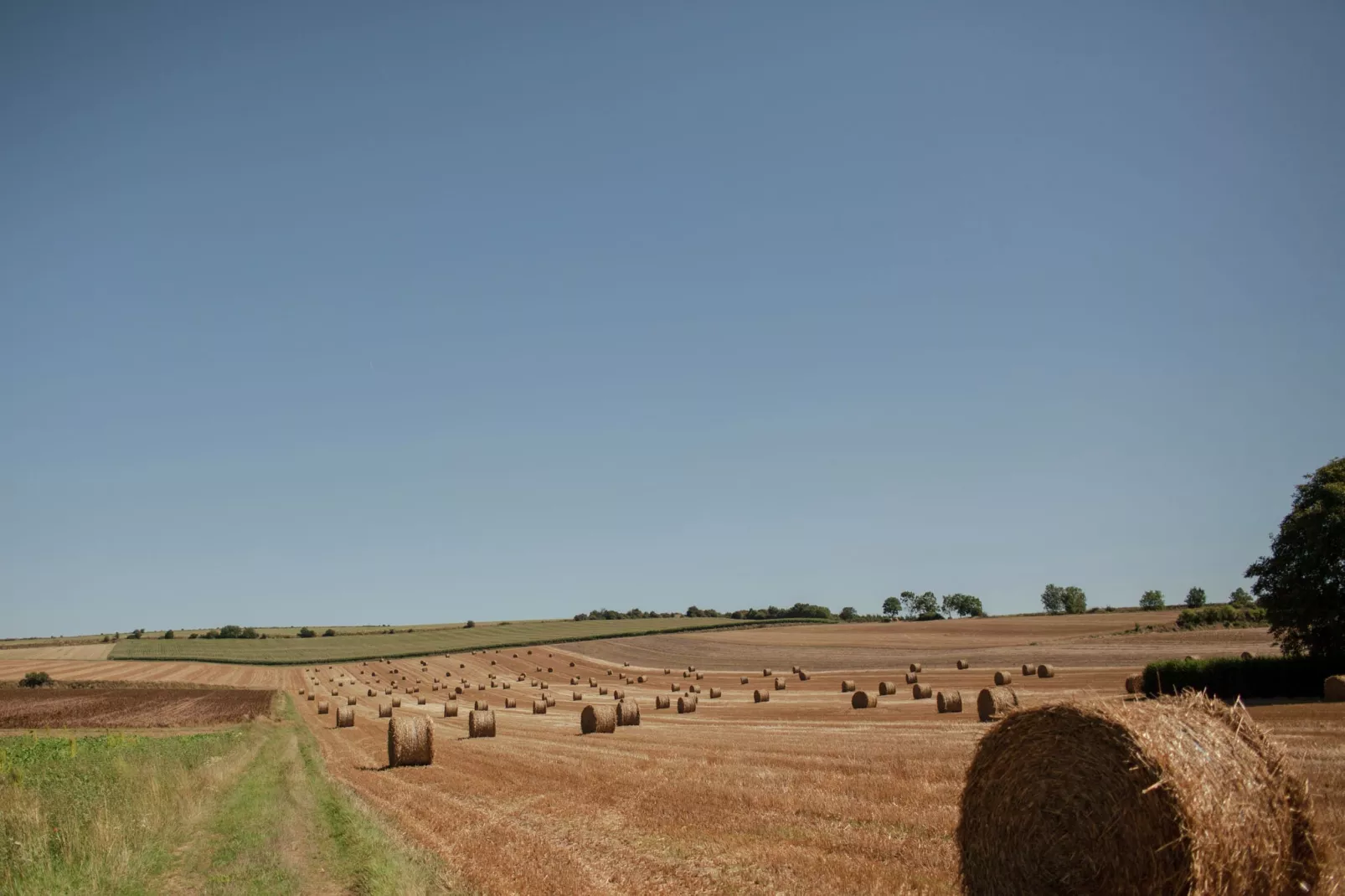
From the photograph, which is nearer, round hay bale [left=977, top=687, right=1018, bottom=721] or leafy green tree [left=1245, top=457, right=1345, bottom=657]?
round hay bale [left=977, top=687, right=1018, bottom=721]

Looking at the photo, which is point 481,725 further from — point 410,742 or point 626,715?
point 410,742

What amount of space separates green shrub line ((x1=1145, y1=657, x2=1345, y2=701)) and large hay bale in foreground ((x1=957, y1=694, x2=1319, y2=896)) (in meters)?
24.7

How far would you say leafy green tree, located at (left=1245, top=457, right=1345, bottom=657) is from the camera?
1217 inches

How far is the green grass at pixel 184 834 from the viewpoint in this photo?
10.6 meters

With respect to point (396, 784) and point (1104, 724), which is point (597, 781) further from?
point (1104, 724)

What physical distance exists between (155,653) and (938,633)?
90.4m

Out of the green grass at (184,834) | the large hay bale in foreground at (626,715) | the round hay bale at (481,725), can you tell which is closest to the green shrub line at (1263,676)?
the large hay bale in foreground at (626,715)

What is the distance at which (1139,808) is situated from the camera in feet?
24.2

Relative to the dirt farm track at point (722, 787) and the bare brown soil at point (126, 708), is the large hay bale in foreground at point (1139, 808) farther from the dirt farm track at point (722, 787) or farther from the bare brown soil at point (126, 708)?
the bare brown soil at point (126, 708)

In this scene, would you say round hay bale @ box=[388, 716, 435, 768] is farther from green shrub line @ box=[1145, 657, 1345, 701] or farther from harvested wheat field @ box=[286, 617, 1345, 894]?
green shrub line @ box=[1145, 657, 1345, 701]

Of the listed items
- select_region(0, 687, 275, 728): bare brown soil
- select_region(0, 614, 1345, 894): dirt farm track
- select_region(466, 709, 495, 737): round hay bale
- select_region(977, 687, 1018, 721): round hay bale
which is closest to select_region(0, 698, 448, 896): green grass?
select_region(0, 614, 1345, 894): dirt farm track

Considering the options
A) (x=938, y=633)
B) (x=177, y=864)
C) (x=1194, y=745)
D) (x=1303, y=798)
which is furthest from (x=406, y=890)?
(x=938, y=633)

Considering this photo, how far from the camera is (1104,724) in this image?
794 centimetres

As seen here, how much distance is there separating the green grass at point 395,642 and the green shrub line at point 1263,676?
85.1 metres
